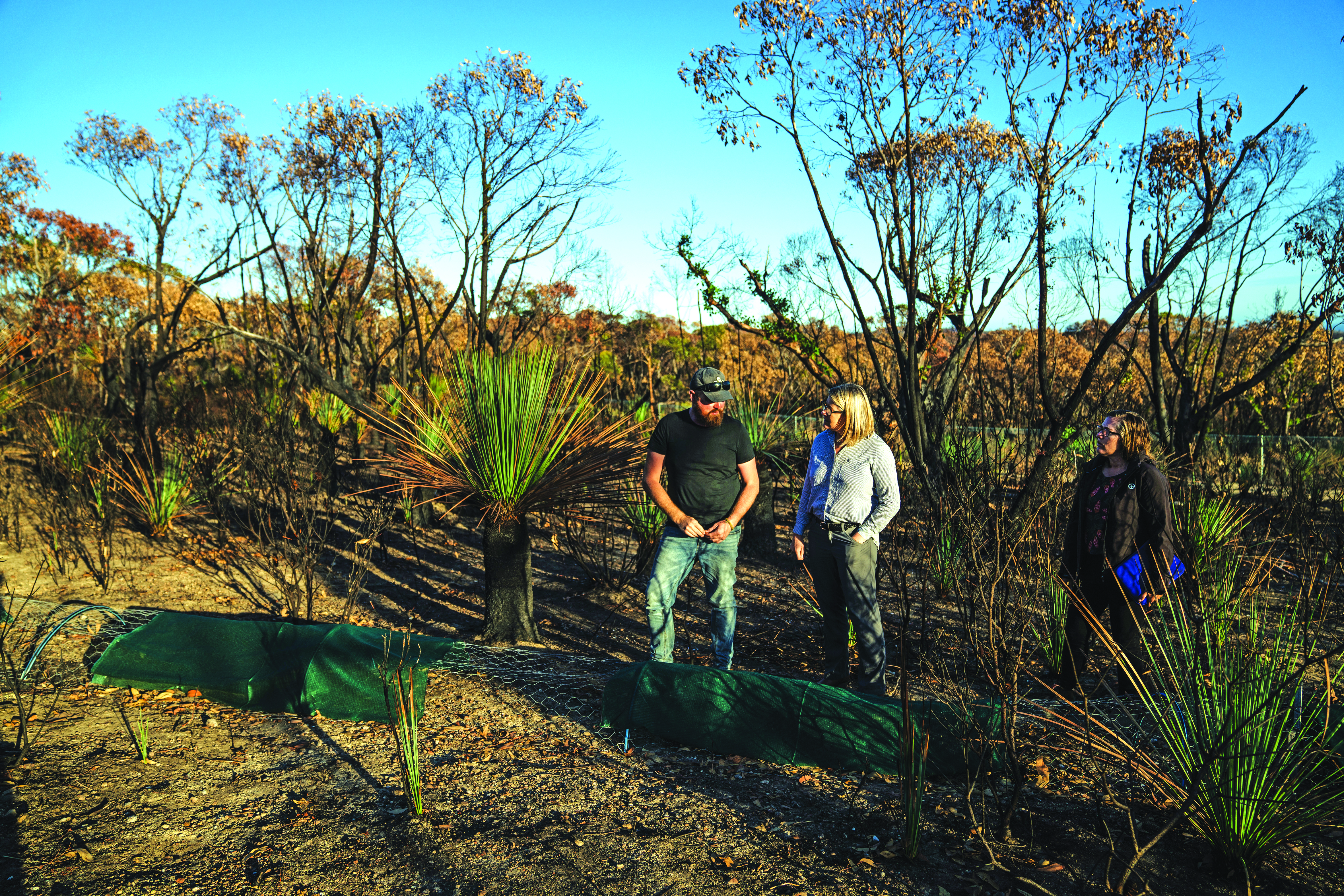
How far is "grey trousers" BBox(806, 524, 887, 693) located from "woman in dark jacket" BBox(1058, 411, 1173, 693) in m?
0.82

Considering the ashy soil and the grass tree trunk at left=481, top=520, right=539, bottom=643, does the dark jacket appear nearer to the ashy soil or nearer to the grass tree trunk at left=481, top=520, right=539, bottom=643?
the ashy soil

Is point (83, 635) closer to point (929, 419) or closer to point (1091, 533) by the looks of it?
point (1091, 533)

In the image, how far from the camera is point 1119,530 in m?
3.28

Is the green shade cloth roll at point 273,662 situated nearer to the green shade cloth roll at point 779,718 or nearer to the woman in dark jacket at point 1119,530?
the green shade cloth roll at point 779,718

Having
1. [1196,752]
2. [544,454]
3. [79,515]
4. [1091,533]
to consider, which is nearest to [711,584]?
[544,454]

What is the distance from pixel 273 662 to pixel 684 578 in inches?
73.1

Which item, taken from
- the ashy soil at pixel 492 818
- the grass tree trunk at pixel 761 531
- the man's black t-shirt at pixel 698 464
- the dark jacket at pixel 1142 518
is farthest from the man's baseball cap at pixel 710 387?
the grass tree trunk at pixel 761 531

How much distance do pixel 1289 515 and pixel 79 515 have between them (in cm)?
942

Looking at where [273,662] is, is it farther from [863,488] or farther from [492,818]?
[863,488]

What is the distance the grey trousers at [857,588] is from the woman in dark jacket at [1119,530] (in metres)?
0.82

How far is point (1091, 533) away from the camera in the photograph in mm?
3412

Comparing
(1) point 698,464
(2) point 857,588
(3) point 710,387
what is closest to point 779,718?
(2) point 857,588

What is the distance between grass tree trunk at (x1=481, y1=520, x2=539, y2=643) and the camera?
4195mm

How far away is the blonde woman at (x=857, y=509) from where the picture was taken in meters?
3.34
